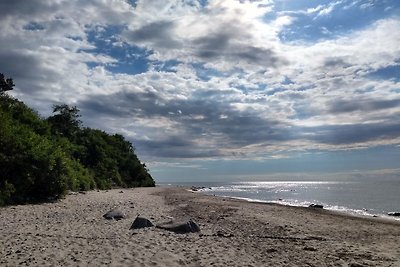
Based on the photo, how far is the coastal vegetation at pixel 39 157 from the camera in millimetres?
24484

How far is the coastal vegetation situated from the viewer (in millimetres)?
24484

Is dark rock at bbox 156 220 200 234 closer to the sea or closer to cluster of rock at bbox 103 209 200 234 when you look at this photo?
cluster of rock at bbox 103 209 200 234

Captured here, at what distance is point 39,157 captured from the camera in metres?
25.3

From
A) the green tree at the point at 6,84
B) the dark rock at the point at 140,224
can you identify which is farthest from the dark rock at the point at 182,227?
the green tree at the point at 6,84

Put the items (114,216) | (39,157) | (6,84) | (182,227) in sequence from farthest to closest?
1. (6,84)
2. (39,157)
3. (114,216)
4. (182,227)

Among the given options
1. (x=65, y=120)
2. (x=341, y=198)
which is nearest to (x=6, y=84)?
(x=65, y=120)

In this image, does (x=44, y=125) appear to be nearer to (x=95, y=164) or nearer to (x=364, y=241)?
(x=95, y=164)

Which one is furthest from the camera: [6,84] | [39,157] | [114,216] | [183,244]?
[6,84]

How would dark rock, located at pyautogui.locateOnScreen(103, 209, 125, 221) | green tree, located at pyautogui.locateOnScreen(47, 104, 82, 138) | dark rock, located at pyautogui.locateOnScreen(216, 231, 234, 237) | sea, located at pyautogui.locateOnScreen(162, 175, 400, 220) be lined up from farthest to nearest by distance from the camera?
green tree, located at pyautogui.locateOnScreen(47, 104, 82, 138), sea, located at pyautogui.locateOnScreen(162, 175, 400, 220), dark rock, located at pyautogui.locateOnScreen(103, 209, 125, 221), dark rock, located at pyautogui.locateOnScreen(216, 231, 234, 237)

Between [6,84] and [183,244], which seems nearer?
[183,244]

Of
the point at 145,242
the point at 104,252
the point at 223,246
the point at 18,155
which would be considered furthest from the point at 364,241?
the point at 18,155

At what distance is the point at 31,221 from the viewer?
53.2 feet

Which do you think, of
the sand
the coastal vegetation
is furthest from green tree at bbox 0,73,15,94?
the sand

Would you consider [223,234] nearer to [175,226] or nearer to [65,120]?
[175,226]
